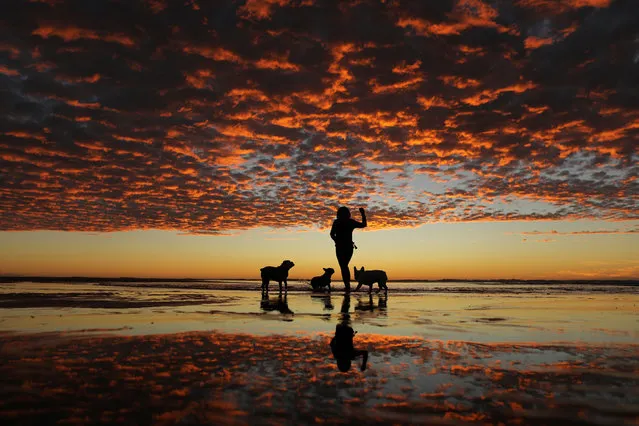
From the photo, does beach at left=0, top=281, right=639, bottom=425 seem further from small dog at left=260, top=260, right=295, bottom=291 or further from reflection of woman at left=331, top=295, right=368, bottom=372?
small dog at left=260, top=260, right=295, bottom=291

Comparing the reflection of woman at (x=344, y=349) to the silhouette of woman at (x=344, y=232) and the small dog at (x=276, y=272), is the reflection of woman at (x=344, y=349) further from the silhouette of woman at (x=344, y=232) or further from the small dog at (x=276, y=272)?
the small dog at (x=276, y=272)

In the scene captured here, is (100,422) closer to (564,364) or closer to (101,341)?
(101,341)

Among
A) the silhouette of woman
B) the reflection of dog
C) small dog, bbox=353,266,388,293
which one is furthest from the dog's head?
the silhouette of woman

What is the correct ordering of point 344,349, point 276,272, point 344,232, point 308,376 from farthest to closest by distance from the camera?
point 276,272 → point 344,232 → point 344,349 → point 308,376

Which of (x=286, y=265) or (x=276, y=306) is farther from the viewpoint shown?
(x=286, y=265)

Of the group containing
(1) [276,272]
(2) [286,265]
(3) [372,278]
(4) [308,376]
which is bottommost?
(4) [308,376]

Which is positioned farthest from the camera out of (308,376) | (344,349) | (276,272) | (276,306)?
(276,272)

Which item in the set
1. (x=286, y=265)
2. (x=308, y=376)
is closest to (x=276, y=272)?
(x=286, y=265)

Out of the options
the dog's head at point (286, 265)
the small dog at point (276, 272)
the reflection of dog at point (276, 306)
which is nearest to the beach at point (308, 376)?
the reflection of dog at point (276, 306)

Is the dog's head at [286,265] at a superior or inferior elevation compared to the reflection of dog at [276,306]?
superior

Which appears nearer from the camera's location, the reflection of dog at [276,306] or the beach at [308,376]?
the beach at [308,376]

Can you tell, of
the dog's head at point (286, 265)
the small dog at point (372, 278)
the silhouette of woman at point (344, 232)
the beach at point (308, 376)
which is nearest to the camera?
the beach at point (308, 376)

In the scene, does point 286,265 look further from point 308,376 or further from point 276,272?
point 308,376

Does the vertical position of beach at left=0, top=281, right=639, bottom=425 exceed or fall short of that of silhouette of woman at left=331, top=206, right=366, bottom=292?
it falls short
